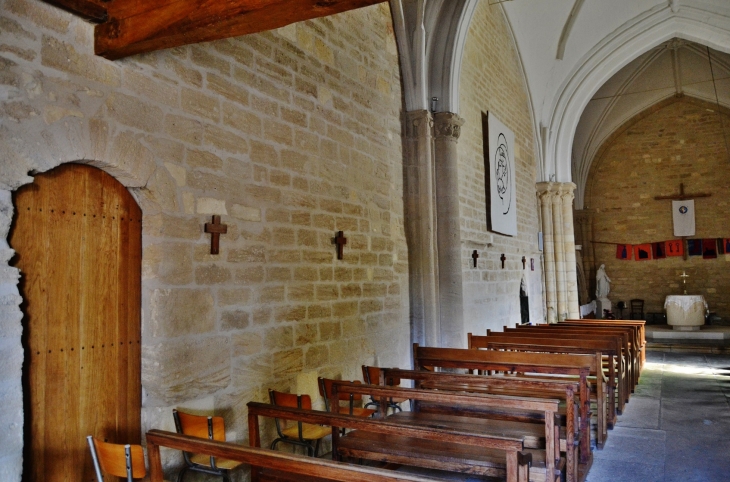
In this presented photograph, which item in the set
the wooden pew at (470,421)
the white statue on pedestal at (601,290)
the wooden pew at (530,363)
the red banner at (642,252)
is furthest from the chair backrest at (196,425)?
the red banner at (642,252)

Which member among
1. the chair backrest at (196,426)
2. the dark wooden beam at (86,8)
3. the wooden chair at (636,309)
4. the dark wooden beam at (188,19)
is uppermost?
the dark wooden beam at (86,8)

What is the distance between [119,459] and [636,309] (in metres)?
16.1

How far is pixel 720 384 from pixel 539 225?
4.87m

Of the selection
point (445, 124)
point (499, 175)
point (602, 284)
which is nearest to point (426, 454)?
point (445, 124)

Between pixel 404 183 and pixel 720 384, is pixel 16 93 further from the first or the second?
pixel 720 384

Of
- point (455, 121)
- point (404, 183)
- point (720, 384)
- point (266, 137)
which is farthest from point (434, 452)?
point (720, 384)

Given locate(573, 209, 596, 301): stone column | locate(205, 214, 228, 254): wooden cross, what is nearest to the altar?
locate(573, 209, 596, 301): stone column

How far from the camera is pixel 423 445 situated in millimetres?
3240

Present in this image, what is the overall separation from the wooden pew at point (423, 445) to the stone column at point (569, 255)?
892cm

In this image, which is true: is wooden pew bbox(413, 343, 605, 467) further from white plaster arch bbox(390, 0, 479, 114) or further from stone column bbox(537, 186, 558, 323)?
stone column bbox(537, 186, 558, 323)

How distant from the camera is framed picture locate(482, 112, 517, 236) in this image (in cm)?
812

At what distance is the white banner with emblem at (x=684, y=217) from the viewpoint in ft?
50.5

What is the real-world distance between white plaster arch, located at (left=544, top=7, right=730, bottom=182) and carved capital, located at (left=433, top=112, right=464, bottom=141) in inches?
218

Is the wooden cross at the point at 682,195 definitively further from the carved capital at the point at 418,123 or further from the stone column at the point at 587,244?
the carved capital at the point at 418,123
